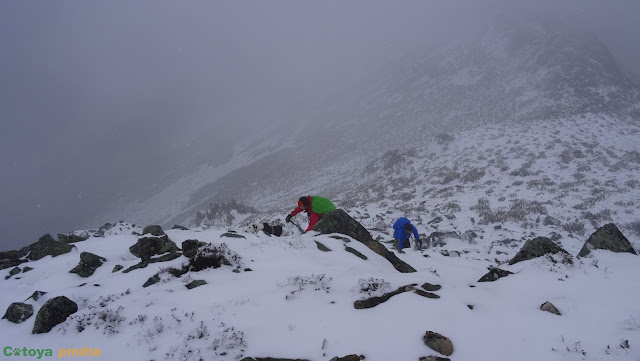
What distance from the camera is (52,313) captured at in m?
4.93

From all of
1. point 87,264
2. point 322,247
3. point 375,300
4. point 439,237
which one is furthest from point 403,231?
point 87,264

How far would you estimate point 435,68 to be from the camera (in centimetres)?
6731

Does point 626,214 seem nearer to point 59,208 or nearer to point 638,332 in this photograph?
point 638,332

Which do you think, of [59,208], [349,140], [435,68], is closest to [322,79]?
[435,68]

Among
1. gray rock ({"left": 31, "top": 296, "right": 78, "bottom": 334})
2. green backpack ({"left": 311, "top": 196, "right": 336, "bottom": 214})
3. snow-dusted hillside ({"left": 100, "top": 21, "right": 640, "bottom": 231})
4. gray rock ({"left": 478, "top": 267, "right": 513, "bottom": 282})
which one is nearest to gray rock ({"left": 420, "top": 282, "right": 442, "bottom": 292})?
gray rock ({"left": 478, "top": 267, "right": 513, "bottom": 282})

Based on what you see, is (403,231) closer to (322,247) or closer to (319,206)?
(319,206)

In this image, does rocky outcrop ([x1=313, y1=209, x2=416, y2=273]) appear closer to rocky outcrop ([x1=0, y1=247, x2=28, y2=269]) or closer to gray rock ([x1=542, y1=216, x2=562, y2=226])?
rocky outcrop ([x1=0, y1=247, x2=28, y2=269])

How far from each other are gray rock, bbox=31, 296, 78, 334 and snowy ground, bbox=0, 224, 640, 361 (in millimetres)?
156

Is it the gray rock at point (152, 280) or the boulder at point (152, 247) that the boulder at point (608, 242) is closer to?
the gray rock at point (152, 280)

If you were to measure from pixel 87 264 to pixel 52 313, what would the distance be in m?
3.42

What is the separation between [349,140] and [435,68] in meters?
28.8

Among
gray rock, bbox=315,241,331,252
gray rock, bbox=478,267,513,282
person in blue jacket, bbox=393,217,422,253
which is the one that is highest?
gray rock, bbox=315,241,331,252

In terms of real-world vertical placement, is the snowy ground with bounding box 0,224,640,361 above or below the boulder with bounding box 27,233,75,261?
below

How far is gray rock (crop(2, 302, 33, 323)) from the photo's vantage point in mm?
5262
